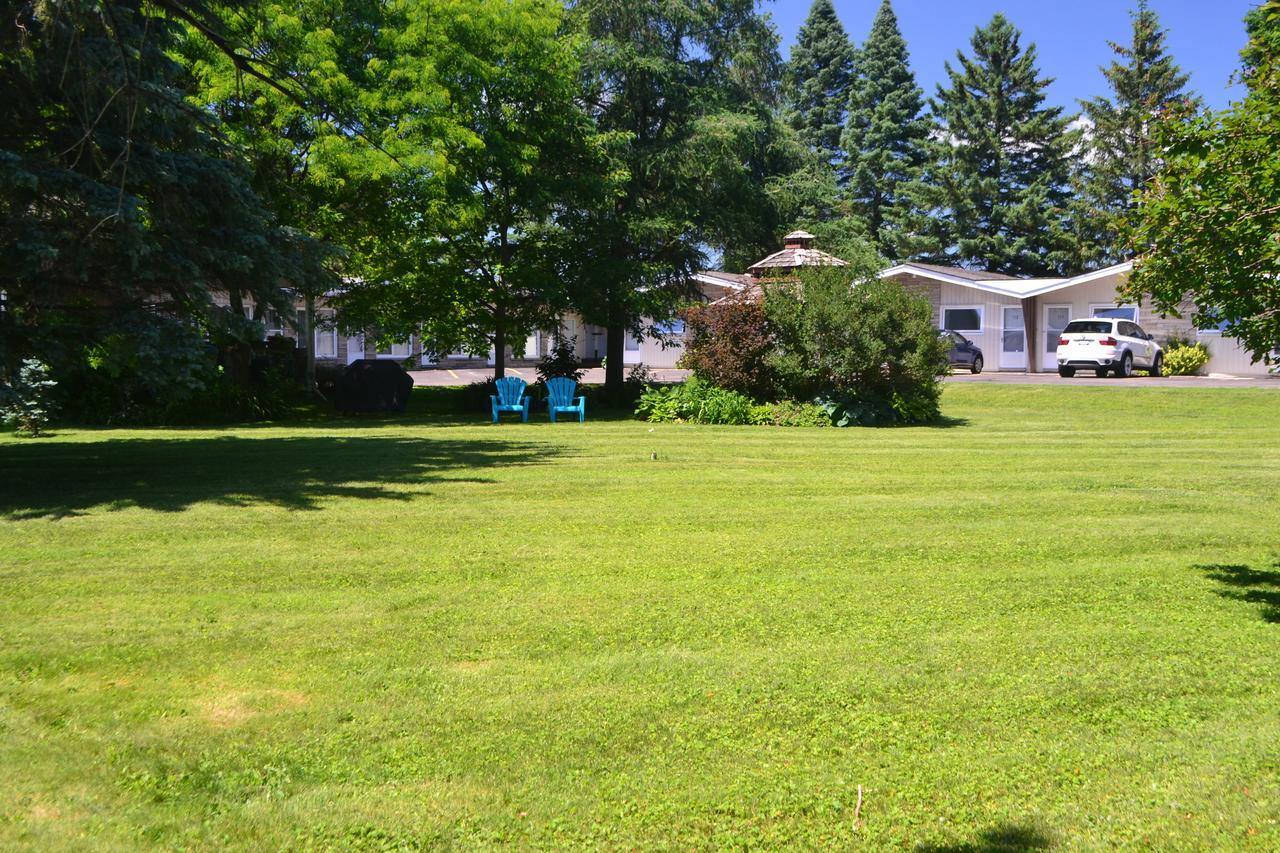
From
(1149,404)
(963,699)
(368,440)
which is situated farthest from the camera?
(1149,404)

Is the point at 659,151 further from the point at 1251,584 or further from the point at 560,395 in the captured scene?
the point at 1251,584

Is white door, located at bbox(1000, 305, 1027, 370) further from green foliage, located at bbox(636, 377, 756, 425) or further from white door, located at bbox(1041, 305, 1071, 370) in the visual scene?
green foliage, located at bbox(636, 377, 756, 425)

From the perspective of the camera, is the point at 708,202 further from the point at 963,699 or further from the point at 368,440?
the point at 963,699

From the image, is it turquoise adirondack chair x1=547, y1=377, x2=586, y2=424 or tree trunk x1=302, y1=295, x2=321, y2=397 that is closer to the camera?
turquoise adirondack chair x1=547, y1=377, x2=586, y2=424

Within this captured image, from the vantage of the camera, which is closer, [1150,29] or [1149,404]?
[1149,404]

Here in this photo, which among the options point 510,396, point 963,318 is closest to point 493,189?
point 510,396

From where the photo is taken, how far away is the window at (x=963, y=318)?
3456 cm

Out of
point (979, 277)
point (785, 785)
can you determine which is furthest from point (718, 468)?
point (979, 277)

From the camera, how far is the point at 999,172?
47.7 meters

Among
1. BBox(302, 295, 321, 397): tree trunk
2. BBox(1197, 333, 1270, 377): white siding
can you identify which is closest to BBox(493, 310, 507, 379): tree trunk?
BBox(302, 295, 321, 397): tree trunk

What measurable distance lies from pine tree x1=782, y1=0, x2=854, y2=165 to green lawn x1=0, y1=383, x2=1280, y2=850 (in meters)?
48.0

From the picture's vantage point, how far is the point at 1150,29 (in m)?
45.0

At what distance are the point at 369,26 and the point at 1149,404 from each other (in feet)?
52.7

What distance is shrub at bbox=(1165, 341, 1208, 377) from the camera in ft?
94.9
